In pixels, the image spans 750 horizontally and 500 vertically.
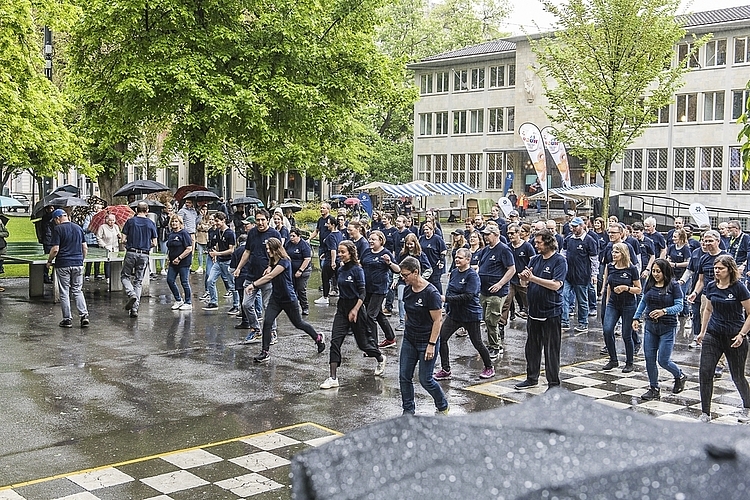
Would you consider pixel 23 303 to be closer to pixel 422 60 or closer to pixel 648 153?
pixel 648 153

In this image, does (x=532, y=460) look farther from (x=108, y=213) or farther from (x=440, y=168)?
(x=440, y=168)

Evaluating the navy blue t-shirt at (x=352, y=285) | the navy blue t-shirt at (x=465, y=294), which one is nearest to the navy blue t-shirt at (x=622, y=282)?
the navy blue t-shirt at (x=465, y=294)

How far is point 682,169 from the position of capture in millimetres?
49719

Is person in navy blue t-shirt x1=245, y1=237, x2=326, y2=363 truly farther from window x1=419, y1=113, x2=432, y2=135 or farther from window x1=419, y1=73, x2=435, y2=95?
window x1=419, y1=113, x2=432, y2=135

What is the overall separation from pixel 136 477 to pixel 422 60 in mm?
55956

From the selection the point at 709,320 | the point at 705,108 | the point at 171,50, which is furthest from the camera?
the point at 705,108

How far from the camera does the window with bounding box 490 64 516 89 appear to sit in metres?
57.9

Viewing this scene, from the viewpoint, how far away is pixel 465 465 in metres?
1.60

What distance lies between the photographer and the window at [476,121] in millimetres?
60156

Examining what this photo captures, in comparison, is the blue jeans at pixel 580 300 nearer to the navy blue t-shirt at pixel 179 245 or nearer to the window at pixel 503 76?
the navy blue t-shirt at pixel 179 245

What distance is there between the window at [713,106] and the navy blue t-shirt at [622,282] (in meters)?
39.4

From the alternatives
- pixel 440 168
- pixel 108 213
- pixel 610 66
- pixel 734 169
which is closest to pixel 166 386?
pixel 108 213

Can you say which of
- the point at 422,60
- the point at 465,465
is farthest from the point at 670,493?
the point at 422,60

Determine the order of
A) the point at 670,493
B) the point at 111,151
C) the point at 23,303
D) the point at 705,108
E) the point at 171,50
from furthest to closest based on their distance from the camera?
the point at 705,108 → the point at 111,151 → the point at 171,50 → the point at 23,303 → the point at 670,493
